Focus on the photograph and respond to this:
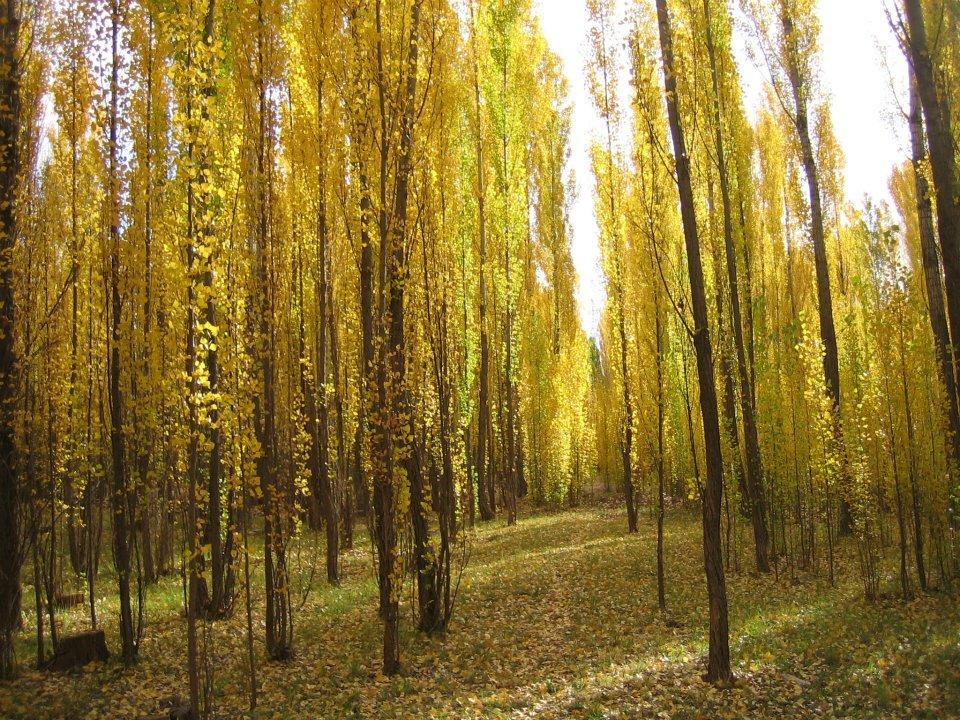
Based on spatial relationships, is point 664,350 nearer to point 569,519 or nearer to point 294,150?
point 294,150

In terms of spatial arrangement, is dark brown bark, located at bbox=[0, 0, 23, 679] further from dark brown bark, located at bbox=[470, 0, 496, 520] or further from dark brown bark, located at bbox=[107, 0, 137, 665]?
dark brown bark, located at bbox=[470, 0, 496, 520]

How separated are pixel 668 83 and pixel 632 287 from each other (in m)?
5.86

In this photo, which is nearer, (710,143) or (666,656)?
(666,656)

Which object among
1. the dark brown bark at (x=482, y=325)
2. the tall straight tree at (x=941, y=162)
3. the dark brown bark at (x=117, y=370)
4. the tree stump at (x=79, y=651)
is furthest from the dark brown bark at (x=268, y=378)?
the dark brown bark at (x=482, y=325)

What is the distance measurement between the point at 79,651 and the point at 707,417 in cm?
770

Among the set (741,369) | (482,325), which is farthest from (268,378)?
(482,325)

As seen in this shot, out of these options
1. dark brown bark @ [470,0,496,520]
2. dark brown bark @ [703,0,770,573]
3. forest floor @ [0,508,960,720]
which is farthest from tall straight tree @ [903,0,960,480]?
dark brown bark @ [470,0,496,520]

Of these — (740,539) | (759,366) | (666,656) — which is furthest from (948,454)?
(740,539)

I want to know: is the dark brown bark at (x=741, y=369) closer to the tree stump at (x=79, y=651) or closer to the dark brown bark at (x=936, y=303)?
the dark brown bark at (x=936, y=303)

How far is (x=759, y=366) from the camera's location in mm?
12617

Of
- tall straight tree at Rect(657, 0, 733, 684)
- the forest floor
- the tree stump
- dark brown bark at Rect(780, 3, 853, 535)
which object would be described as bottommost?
the forest floor

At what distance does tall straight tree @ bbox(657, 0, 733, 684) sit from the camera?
6.55m

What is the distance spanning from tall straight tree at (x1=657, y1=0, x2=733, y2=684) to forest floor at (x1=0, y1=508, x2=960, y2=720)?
1.48ft

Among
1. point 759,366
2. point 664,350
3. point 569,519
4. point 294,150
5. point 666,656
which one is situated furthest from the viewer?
point 569,519
